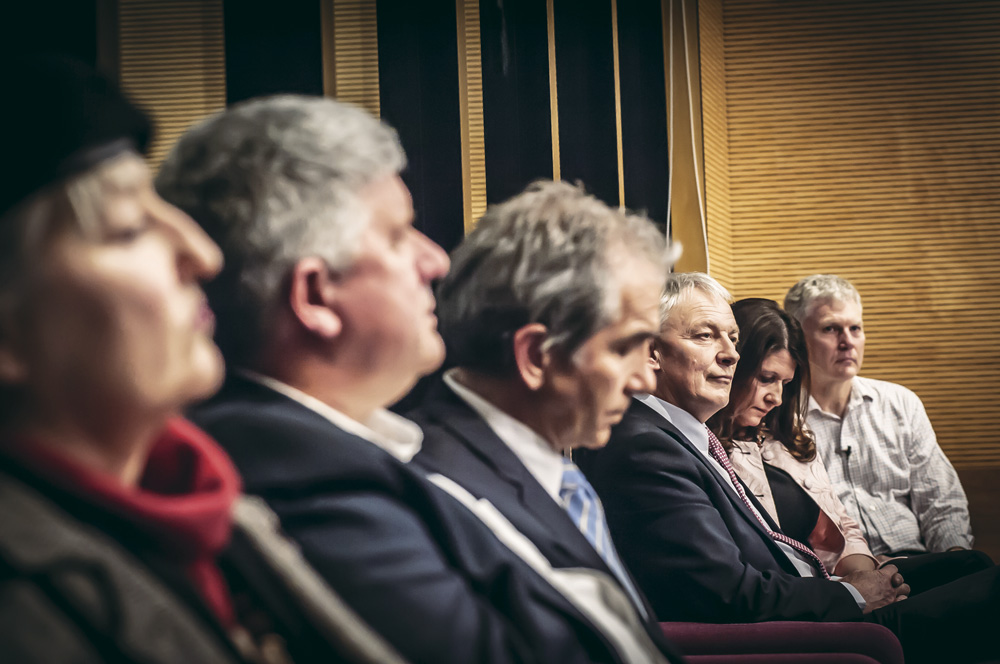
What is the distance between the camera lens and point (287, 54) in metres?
2.33

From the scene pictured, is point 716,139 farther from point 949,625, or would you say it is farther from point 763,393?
point 949,625

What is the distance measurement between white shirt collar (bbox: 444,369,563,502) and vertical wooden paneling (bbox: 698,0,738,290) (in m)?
3.41

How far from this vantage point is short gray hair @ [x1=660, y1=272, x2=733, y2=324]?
2.45 meters

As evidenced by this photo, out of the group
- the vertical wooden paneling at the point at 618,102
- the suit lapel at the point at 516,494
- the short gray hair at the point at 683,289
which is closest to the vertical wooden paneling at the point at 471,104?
the vertical wooden paneling at the point at 618,102

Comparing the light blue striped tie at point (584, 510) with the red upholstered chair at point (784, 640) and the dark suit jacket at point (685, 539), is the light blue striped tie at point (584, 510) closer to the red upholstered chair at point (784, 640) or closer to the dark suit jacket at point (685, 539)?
the red upholstered chair at point (784, 640)

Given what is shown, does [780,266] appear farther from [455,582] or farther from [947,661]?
[455,582]

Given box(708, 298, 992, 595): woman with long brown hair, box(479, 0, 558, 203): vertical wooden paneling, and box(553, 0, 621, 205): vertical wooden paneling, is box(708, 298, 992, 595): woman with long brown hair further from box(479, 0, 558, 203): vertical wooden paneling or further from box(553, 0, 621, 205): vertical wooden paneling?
box(479, 0, 558, 203): vertical wooden paneling

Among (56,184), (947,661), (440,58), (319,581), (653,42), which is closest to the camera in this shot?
(56,184)

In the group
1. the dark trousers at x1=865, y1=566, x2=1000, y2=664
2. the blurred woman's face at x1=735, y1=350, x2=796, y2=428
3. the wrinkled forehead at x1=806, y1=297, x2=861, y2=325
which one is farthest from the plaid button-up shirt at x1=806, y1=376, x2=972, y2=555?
the dark trousers at x1=865, y1=566, x2=1000, y2=664

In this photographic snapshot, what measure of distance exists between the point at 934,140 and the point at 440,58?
338 cm

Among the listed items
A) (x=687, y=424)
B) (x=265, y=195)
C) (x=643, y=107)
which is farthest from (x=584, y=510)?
(x=643, y=107)

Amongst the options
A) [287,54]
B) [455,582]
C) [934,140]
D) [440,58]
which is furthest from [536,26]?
[934,140]

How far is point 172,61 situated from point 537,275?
127 centimetres

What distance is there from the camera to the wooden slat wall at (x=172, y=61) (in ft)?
6.82
